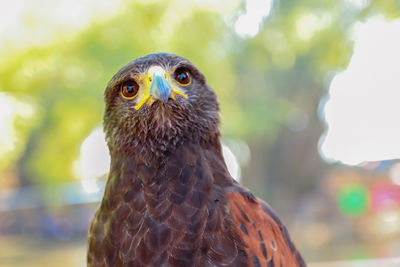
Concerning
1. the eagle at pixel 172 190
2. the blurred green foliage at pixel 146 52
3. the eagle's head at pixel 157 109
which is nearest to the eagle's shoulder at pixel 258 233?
the eagle at pixel 172 190

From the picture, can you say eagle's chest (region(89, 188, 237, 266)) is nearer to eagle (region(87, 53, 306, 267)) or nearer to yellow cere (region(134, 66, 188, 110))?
eagle (region(87, 53, 306, 267))

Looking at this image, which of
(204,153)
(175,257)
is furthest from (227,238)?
(204,153)

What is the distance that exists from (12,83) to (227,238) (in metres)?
3.09

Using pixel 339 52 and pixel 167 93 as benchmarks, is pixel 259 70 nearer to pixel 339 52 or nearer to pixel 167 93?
pixel 339 52

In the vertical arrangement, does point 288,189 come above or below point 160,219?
above

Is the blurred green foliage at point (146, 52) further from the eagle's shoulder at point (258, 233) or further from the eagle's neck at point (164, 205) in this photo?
the eagle's shoulder at point (258, 233)

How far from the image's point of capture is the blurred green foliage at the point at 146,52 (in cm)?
441

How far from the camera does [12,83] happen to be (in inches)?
155

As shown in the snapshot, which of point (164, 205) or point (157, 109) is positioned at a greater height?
point (157, 109)

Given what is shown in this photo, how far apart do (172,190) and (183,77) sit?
1.72 ft

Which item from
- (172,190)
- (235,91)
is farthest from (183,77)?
(235,91)

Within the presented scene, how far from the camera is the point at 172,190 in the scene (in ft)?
5.48

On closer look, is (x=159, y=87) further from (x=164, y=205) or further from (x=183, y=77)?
(x=164, y=205)

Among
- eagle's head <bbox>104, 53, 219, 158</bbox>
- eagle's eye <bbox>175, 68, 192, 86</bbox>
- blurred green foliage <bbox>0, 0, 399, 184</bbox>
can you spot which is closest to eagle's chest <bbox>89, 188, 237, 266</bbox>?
eagle's head <bbox>104, 53, 219, 158</bbox>
